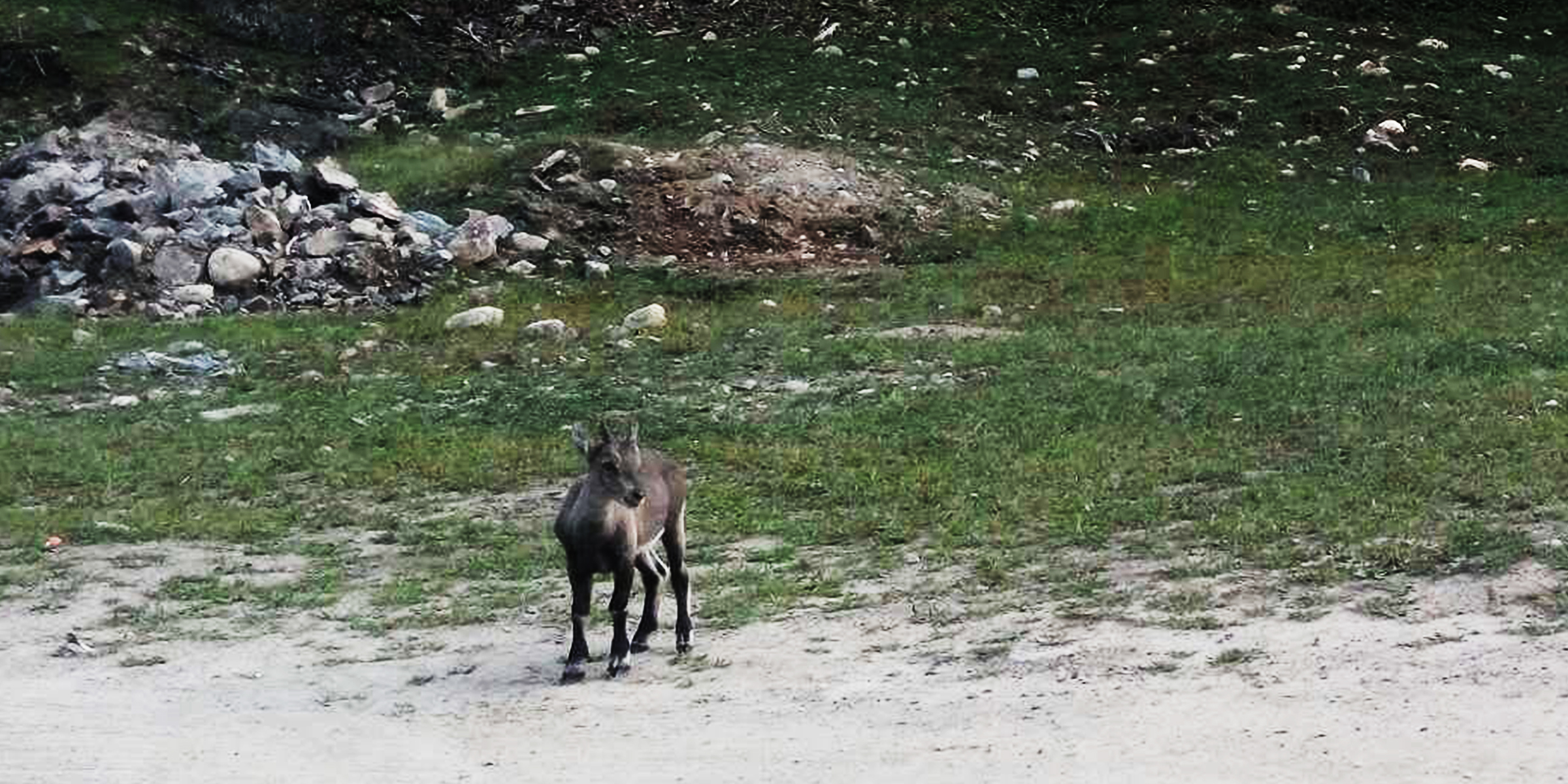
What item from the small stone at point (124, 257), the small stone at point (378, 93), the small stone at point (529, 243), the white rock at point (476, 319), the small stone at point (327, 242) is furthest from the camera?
the small stone at point (378, 93)

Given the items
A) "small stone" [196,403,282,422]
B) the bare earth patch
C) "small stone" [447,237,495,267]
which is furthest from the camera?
"small stone" [447,237,495,267]

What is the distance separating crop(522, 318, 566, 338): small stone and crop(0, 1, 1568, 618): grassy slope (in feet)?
1.08

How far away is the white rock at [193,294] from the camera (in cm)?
1898


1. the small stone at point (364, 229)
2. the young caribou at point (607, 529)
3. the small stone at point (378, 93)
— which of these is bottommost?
the small stone at point (378, 93)

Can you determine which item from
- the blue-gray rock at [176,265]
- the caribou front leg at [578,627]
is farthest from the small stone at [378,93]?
the caribou front leg at [578,627]

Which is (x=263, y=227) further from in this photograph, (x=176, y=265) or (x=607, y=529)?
(x=607, y=529)

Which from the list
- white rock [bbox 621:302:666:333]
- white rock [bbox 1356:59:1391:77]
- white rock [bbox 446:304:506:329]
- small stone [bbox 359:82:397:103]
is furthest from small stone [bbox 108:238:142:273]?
white rock [bbox 1356:59:1391:77]

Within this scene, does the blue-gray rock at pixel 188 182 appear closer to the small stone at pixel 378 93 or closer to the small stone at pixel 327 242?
the small stone at pixel 327 242

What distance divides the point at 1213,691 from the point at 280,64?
23.7m

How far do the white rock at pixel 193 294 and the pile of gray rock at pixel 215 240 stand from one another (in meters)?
0.02

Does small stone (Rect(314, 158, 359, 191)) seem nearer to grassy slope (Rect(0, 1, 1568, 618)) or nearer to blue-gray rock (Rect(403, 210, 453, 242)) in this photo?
blue-gray rock (Rect(403, 210, 453, 242))

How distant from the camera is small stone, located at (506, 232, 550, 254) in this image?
66.8ft

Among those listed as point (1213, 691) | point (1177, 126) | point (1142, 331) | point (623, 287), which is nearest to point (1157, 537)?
point (1213, 691)

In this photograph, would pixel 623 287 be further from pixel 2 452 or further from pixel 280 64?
pixel 280 64
